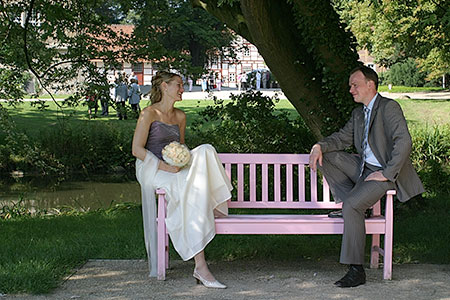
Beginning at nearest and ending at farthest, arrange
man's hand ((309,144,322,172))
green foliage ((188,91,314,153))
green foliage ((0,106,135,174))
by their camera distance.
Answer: man's hand ((309,144,322,172)) → green foliage ((188,91,314,153)) → green foliage ((0,106,135,174))

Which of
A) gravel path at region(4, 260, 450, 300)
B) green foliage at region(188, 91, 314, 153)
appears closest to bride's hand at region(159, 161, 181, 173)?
gravel path at region(4, 260, 450, 300)

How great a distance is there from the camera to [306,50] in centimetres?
809

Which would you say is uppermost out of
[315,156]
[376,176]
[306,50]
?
[306,50]

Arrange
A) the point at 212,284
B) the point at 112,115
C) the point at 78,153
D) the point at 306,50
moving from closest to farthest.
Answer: the point at 212,284
the point at 306,50
the point at 78,153
the point at 112,115

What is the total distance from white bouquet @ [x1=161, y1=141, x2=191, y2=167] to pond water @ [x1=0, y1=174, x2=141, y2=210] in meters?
6.66

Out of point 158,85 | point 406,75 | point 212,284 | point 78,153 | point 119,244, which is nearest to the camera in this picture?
point 212,284

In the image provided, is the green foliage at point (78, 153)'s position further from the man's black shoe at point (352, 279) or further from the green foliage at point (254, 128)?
the man's black shoe at point (352, 279)

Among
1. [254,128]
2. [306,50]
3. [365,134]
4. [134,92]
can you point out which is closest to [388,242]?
[365,134]

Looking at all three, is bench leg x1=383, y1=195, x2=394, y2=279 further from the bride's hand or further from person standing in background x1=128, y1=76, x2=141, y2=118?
person standing in background x1=128, y1=76, x2=141, y2=118

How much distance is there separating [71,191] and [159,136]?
8587mm

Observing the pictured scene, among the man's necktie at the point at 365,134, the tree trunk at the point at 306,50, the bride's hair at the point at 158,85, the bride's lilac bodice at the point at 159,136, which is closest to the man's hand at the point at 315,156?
the man's necktie at the point at 365,134

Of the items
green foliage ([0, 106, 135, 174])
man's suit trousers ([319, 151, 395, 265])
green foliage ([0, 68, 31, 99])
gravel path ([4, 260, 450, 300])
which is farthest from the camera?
green foliage ([0, 106, 135, 174])

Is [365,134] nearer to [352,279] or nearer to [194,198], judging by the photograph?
[352,279]

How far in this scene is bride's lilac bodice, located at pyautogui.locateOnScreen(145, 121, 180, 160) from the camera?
19.8 feet
